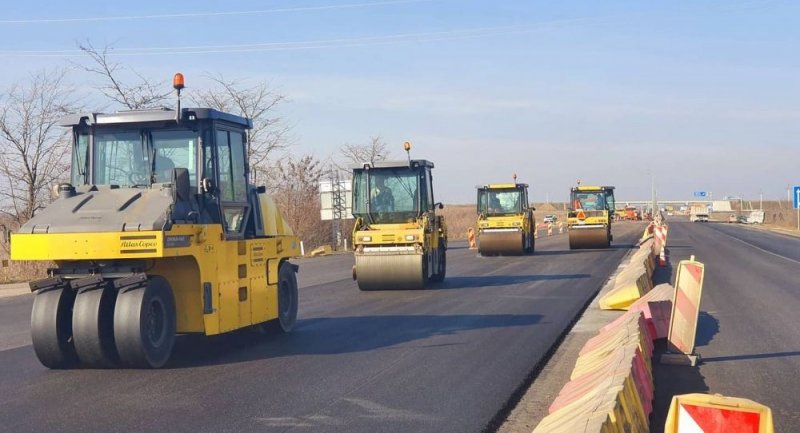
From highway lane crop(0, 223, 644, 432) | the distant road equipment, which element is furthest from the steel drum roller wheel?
the distant road equipment

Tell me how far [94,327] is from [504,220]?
24205 mm

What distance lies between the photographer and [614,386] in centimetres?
619

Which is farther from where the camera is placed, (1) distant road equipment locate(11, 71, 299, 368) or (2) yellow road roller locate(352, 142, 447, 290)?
(2) yellow road roller locate(352, 142, 447, 290)

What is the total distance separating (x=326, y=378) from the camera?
31.0 ft

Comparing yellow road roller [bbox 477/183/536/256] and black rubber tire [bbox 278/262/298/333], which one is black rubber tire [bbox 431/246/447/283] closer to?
black rubber tire [bbox 278/262/298/333]

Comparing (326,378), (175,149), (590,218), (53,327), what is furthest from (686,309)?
(590,218)

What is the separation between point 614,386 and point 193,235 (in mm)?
5523

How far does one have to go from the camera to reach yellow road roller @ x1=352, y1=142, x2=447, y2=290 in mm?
19719

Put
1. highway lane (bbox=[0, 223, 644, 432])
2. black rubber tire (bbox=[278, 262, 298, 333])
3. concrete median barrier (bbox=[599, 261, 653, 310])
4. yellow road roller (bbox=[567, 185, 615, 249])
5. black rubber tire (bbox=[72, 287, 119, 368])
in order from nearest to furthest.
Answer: highway lane (bbox=[0, 223, 644, 432]) → black rubber tire (bbox=[72, 287, 119, 368]) → black rubber tire (bbox=[278, 262, 298, 333]) → concrete median barrier (bbox=[599, 261, 653, 310]) → yellow road roller (bbox=[567, 185, 615, 249])

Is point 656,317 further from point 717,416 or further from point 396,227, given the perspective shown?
point 396,227

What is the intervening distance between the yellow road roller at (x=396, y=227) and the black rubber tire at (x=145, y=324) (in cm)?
976

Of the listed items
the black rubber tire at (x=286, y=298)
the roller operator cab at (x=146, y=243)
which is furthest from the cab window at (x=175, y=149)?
the black rubber tire at (x=286, y=298)

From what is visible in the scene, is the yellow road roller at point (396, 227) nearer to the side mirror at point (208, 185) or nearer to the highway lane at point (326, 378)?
the highway lane at point (326, 378)

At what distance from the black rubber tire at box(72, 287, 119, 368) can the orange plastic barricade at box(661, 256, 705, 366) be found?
235 inches
